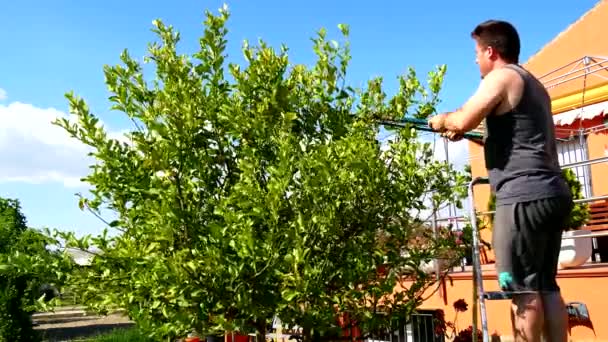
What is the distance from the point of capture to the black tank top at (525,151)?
2.85m

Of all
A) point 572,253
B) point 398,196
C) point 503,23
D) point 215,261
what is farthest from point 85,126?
point 572,253

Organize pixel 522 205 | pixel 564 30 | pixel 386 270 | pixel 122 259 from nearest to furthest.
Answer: pixel 522 205 → pixel 122 259 → pixel 386 270 → pixel 564 30

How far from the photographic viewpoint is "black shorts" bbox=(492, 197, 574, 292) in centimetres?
279

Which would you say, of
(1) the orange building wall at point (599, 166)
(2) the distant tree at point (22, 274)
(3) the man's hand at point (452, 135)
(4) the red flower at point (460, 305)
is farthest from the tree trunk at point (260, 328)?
(1) the orange building wall at point (599, 166)

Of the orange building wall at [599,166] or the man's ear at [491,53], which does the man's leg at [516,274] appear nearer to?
the man's ear at [491,53]

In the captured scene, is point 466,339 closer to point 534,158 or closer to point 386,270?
point 386,270

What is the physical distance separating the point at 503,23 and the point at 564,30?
34.8 ft

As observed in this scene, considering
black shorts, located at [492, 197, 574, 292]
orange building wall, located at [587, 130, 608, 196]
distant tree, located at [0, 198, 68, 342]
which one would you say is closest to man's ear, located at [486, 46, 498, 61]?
black shorts, located at [492, 197, 574, 292]

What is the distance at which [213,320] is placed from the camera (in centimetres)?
385

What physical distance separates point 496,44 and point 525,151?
58cm

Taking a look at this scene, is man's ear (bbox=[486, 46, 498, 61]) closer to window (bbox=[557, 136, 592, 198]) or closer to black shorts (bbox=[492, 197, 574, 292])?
black shorts (bbox=[492, 197, 574, 292])

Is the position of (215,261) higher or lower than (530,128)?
lower

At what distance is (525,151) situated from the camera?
289 cm

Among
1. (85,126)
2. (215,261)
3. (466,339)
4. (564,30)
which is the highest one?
(564,30)
